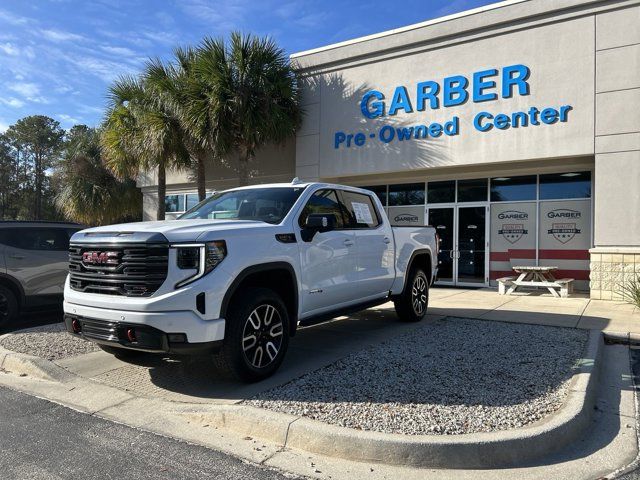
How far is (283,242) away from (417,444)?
91.6 inches

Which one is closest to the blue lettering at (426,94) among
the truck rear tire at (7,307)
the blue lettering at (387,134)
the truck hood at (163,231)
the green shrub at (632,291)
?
the blue lettering at (387,134)

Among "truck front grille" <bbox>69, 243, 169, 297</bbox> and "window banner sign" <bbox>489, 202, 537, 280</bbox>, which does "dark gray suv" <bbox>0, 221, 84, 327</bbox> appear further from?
"window banner sign" <bbox>489, 202, 537, 280</bbox>

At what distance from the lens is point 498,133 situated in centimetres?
1232

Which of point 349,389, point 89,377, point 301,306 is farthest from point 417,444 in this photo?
point 89,377

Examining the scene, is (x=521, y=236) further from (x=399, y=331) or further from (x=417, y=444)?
(x=417, y=444)

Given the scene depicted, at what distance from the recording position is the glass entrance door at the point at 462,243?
45.9 ft

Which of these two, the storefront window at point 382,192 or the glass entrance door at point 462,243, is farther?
the storefront window at point 382,192

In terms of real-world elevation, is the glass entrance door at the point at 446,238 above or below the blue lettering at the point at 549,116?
below

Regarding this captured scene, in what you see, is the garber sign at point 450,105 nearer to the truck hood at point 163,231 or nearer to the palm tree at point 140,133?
the palm tree at point 140,133

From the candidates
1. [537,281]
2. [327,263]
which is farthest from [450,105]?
[327,263]

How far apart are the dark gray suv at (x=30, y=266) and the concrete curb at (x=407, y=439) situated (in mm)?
5006

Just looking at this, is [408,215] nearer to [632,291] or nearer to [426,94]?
[426,94]

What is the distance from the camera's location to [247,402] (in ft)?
14.1

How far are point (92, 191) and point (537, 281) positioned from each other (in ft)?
59.1
